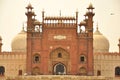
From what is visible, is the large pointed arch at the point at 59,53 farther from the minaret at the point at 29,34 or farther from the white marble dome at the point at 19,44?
the white marble dome at the point at 19,44

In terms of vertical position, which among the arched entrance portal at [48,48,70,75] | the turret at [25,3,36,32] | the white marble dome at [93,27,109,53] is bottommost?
the arched entrance portal at [48,48,70,75]

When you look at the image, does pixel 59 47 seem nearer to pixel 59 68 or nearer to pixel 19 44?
pixel 59 68

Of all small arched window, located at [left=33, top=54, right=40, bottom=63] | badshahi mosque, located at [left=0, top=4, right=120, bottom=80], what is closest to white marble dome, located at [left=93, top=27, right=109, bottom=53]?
badshahi mosque, located at [left=0, top=4, right=120, bottom=80]

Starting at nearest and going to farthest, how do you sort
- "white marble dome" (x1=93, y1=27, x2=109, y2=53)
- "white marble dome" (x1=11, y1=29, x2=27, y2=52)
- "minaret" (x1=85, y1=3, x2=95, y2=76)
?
"minaret" (x1=85, y1=3, x2=95, y2=76), "white marble dome" (x1=11, y1=29, x2=27, y2=52), "white marble dome" (x1=93, y1=27, x2=109, y2=53)

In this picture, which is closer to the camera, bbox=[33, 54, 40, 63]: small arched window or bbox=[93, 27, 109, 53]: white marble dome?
bbox=[33, 54, 40, 63]: small arched window

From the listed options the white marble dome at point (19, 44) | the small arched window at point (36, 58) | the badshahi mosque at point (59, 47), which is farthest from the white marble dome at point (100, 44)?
the small arched window at point (36, 58)

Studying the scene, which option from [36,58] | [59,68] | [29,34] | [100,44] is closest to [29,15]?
[29,34]

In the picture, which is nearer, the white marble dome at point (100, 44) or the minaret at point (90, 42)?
the minaret at point (90, 42)

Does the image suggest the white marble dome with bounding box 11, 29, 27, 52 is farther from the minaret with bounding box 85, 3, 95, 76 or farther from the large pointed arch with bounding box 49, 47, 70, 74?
the minaret with bounding box 85, 3, 95, 76

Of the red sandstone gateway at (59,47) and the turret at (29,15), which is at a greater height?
the turret at (29,15)

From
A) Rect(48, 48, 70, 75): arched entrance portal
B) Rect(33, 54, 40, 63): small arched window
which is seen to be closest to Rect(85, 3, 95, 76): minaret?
Rect(48, 48, 70, 75): arched entrance portal

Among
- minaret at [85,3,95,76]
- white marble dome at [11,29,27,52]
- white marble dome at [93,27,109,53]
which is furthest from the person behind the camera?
white marble dome at [93,27,109,53]

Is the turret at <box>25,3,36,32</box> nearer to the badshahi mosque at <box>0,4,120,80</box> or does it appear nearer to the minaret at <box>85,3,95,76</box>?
the badshahi mosque at <box>0,4,120,80</box>

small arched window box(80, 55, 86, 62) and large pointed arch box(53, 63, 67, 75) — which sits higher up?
small arched window box(80, 55, 86, 62)
